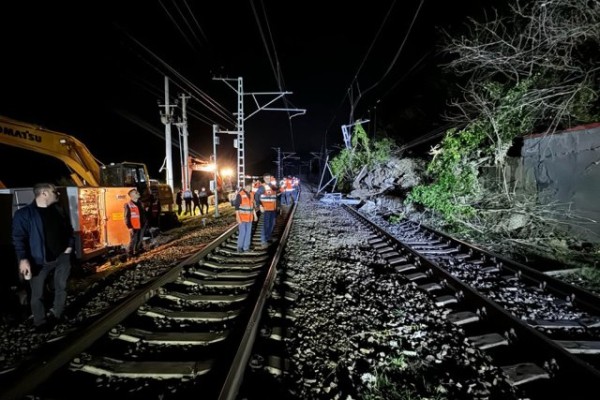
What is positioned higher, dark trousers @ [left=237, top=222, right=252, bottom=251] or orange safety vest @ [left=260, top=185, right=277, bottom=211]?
orange safety vest @ [left=260, top=185, right=277, bottom=211]

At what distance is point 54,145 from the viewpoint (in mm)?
8133

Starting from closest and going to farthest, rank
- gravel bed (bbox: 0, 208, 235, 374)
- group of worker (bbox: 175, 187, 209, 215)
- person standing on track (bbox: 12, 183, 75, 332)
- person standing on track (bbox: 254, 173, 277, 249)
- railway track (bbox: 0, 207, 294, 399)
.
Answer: railway track (bbox: 0, 207, 294, 399), gravel bed (bbox: 0, 208, 235, 374), person standing on track (bbox: 12, 183, 75, 332), person standing on track (bbox: 254, 173, 277, 249), group of worker (bbox: 175, 187, 209, 215)

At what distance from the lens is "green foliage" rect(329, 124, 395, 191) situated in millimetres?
22638

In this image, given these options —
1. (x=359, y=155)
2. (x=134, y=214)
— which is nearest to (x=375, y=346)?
(x=134, y=214)

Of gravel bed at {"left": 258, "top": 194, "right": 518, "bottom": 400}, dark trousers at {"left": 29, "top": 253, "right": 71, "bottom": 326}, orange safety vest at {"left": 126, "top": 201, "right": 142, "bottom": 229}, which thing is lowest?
gravel bed at {"left": 258, "top": 194, "right": 518, "bottom": 400}

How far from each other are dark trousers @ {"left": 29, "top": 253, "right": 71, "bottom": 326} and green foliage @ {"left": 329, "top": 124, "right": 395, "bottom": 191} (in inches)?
794

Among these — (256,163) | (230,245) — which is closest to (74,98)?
(230,245)

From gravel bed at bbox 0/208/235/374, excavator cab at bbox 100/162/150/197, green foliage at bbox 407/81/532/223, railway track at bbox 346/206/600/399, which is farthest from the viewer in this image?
excavator cab at bbox 100/162/150/197

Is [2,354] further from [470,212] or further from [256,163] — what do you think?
[256,163]

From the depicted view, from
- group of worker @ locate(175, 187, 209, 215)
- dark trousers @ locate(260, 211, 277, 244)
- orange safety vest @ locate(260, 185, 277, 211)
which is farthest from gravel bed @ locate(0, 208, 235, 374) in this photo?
group of worker @ locate(175, 187, 209, 215)

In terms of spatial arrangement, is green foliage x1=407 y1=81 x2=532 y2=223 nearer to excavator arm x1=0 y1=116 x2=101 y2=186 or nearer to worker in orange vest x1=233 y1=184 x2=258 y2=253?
worker in orange vest x1=233 y1=184 x2=258 y2=253

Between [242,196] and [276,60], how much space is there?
6.77 metres

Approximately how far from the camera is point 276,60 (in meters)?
11.6

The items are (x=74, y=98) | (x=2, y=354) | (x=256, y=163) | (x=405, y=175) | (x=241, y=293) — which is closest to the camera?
(x=2, y=354)
